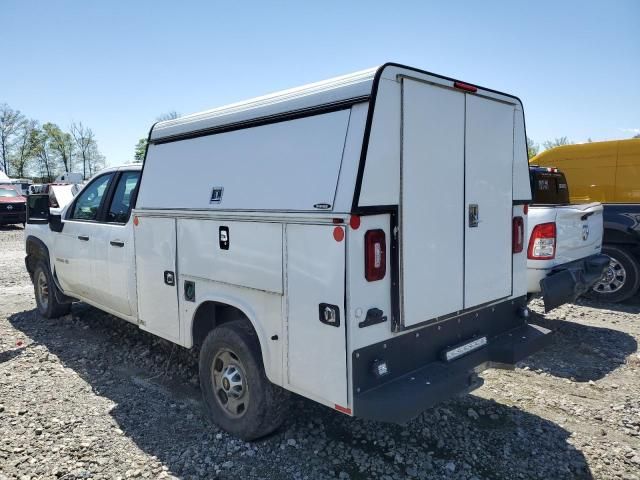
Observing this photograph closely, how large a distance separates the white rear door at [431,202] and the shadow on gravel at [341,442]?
1.00 metres

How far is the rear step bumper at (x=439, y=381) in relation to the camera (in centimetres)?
283

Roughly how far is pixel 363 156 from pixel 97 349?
4272 millimetres

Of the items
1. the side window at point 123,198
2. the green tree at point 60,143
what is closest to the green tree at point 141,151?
the side window at point 123,198

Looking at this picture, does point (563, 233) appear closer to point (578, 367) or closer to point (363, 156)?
point (578, 367)

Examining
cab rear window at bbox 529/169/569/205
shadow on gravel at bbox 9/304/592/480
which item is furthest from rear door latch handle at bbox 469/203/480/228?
cab rear window at bbox 529/169/569/205

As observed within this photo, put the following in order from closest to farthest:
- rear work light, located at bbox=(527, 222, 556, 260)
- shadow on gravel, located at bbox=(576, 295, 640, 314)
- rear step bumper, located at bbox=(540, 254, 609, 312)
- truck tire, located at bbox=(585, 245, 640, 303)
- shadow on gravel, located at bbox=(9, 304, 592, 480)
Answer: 1. shadow on gravel, located at bbox=(9, 304, 592, 480)
2. rear step bumper, located at bbox=(540, 254, 609, 312)
3. rear work light, located at bbox=(527, 222, 556, 260)
4. shadow on gravel, located at bbox=(576, 295, 640, 314)
5. truck tire, located at bbox=(585, 245, 640, 303)

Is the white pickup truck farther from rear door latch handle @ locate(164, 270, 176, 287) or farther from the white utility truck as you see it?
rear door latch handle @ locate(164, 270, 176, 287)

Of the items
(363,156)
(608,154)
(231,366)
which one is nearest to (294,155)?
(363,156)

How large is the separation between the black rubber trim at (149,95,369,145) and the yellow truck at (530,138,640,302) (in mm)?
5875

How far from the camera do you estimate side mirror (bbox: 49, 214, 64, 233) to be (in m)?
5.92

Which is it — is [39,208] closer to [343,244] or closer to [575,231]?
[343,244]

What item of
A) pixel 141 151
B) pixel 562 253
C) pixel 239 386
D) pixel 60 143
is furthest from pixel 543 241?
pixel 60 143

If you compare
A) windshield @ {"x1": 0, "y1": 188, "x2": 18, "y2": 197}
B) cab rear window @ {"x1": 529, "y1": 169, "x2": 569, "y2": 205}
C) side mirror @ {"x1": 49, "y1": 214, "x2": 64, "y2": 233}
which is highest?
windshield @ {"x1": 0, "y1": 188, "x2": 18, "y2": 197}

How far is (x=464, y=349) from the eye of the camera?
3.55 meters
